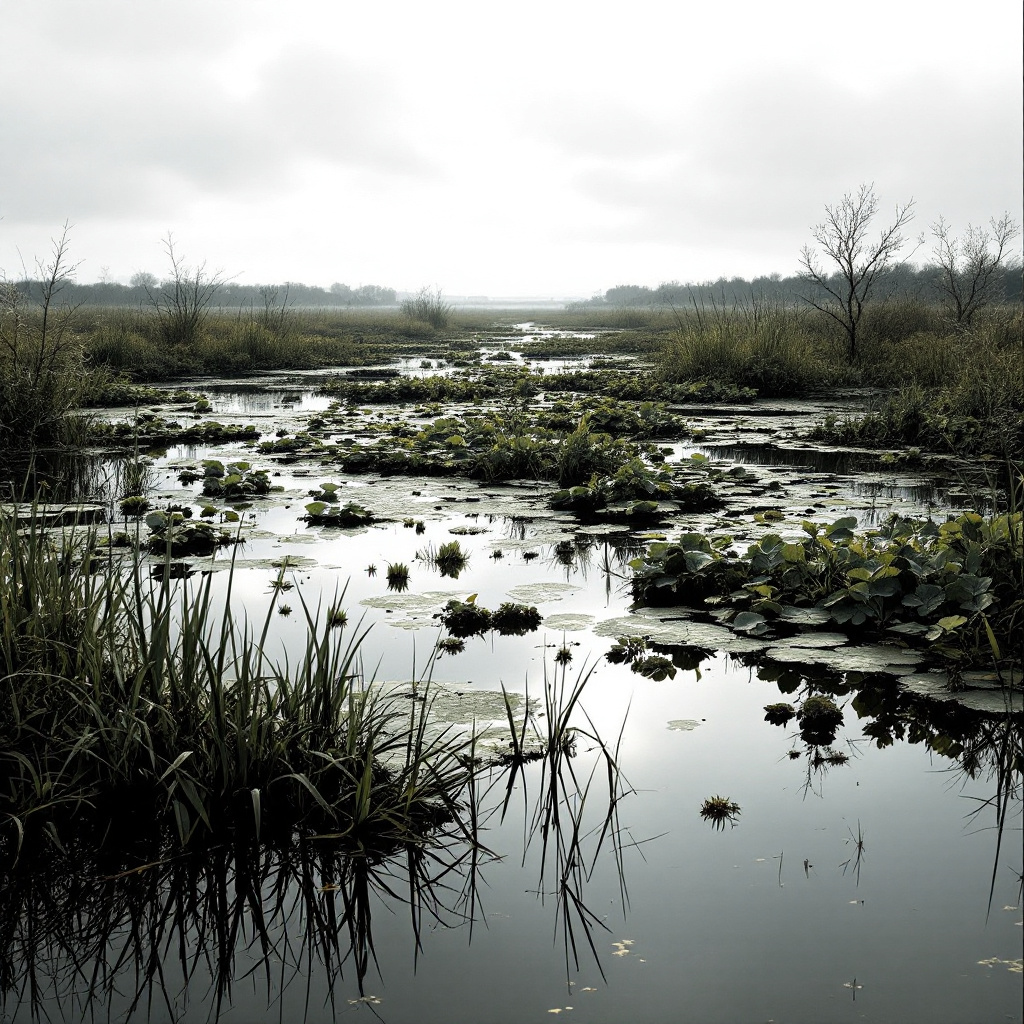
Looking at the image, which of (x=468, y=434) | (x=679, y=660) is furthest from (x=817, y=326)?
→ (x=679, y=660)

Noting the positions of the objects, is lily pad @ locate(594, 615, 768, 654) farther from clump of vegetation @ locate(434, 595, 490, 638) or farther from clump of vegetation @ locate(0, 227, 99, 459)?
clump of vegetation @ locate(0, 227, 99, 459)

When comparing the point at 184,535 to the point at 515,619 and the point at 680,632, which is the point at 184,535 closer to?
the point at 515,619

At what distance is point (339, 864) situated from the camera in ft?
8.75

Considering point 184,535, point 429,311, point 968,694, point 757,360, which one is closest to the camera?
point 968,694

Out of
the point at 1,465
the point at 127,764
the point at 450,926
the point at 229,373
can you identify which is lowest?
the point at 450,926

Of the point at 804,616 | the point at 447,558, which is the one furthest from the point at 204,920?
the point at 447,558

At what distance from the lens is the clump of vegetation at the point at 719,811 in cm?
291

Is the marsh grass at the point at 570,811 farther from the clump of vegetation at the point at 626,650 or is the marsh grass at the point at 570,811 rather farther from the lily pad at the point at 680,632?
the lily pad at the point at 680,632

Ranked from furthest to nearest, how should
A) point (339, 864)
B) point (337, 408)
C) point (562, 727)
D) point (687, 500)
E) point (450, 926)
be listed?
point (337, 408) < point (687, 500) < point (562, 727) < point (339, 864) < point (450, 926)

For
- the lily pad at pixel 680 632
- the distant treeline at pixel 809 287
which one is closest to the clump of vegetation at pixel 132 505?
the lily pad at pixel 680 632

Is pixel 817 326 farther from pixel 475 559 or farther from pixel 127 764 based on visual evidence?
pixel 127 764

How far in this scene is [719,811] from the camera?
2961 millimetres

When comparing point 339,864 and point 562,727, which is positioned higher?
point 562,727

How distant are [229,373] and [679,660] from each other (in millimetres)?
18707
